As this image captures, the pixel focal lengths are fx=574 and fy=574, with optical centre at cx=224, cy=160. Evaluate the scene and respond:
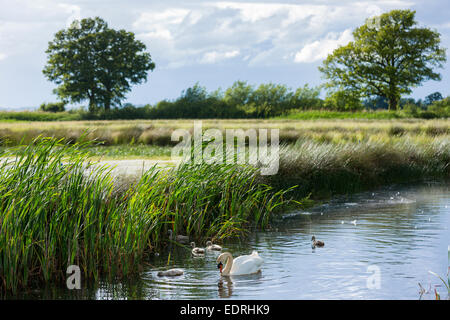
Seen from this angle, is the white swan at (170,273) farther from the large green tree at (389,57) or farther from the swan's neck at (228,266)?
the large green tree at (389,57)

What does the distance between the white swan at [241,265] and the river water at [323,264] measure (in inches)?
3.7

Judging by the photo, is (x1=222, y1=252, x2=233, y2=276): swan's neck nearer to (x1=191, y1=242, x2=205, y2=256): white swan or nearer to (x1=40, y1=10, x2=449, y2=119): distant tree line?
(x1=191, y1=242, x2=205, y2=256): white swan

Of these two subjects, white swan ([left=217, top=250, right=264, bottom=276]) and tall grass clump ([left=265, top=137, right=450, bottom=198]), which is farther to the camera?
tall grass clump ([left=265, top=137, right=450, bottom=198])

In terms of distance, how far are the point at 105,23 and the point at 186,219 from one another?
54709mm

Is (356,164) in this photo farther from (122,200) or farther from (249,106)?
(249,106)

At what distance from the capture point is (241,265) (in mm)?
7844

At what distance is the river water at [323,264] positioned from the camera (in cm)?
718

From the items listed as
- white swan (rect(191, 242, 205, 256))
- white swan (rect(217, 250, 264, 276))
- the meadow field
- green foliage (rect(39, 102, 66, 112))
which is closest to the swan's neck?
white swan (rect(217, 250, 264, 276))

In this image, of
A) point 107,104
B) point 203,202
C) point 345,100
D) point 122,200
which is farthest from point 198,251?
point 107,104

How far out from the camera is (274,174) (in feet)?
43.1

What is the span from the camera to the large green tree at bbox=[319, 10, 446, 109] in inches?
2060

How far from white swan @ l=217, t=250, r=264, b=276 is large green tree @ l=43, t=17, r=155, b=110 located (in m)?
51.5
